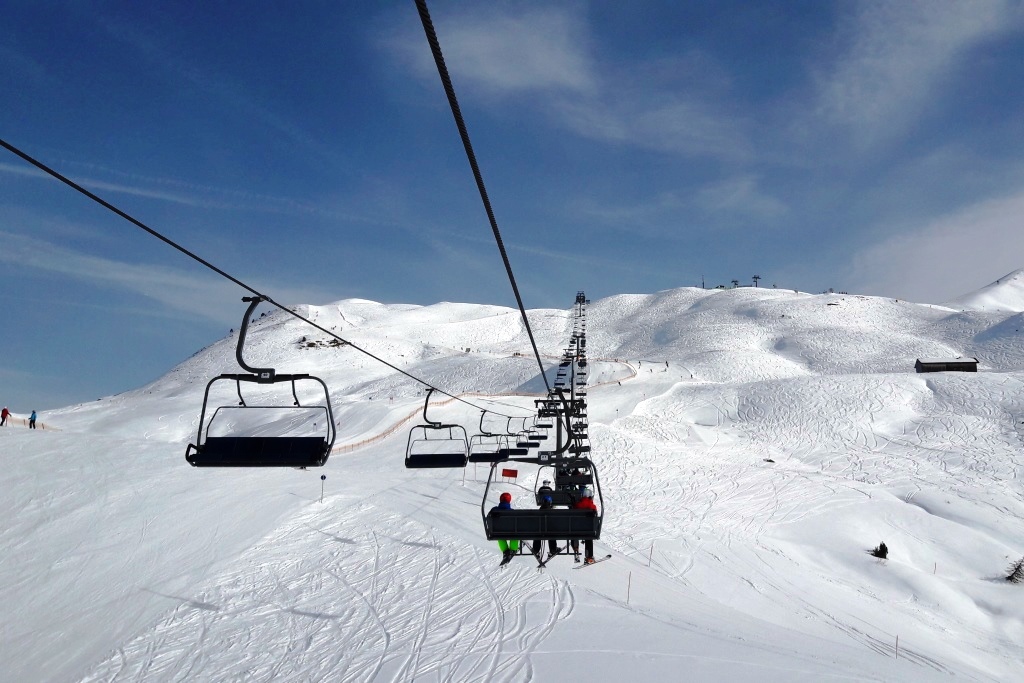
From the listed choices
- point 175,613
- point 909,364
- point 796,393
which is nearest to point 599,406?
point 796,393

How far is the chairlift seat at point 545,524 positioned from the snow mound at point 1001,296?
168 m

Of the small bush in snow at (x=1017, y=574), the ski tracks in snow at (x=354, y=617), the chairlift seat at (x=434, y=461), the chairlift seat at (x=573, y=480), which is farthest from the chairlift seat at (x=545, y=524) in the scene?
the small bush in snow at (x=1017, y=574)

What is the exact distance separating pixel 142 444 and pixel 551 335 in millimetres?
101401

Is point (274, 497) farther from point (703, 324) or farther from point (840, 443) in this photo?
point (703, 324)

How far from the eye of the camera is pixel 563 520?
27.9 feet

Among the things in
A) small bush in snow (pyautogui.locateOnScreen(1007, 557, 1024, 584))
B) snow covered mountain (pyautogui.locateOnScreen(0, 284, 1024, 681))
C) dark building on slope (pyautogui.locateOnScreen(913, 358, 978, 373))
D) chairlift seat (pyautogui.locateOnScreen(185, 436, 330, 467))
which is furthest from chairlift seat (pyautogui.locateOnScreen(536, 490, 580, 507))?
dark building on slope (pyautogui.locateOnScreen(913, 358, 978, 373))

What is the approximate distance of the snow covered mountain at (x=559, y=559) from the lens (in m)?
15.2

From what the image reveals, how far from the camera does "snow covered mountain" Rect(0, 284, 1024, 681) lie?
49.9 ft

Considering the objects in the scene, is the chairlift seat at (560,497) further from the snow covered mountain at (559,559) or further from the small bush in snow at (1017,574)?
the small bush in snow at (1017,574)

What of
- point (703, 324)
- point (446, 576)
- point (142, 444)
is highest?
point (703, 324)

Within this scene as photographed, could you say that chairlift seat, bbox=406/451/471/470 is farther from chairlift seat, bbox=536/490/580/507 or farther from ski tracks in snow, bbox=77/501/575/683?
ski tracks in snow, bbox=77/501/575/683

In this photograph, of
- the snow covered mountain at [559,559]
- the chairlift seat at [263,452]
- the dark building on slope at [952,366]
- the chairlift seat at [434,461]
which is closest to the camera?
the chairlift seat at [263,452]

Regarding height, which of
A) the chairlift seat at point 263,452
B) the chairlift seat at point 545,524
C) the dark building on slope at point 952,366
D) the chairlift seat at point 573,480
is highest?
the dark building on slope at point 952,366

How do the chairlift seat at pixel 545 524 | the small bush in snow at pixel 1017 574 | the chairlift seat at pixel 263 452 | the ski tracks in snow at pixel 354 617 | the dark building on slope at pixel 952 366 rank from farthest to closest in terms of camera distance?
the dark building on slope at pixel 952 366, the small bush in snow at pixel 1017 574, the ski tracks in snow at pixel 354 617, the chairlift seat at pixel 545 524, the chairlift seat at pixel 263 452
